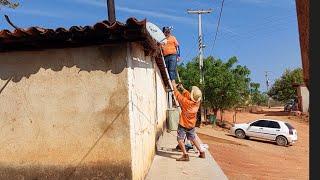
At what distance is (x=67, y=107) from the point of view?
22.2ft

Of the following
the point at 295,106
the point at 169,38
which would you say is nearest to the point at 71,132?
the point at 169,38

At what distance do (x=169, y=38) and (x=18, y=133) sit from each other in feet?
20.5

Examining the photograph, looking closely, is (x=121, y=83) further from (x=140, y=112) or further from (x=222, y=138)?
(x=222, y=138)

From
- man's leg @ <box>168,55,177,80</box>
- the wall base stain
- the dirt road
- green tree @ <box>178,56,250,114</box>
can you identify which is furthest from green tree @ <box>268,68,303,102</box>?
the wall base stain

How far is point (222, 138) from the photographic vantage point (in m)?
27.7

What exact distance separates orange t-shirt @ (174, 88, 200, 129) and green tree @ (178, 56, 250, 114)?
87.1 feet

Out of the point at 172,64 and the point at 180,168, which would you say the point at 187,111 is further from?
the point at 172,64

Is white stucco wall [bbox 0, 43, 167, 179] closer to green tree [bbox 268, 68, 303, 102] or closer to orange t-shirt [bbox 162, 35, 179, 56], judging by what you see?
orange t-shirt [bbox 162, 35, 179, 56]

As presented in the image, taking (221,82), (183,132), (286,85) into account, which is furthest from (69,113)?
(286,85)

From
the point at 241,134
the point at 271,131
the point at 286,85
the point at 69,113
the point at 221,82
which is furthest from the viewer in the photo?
the point at 286,85

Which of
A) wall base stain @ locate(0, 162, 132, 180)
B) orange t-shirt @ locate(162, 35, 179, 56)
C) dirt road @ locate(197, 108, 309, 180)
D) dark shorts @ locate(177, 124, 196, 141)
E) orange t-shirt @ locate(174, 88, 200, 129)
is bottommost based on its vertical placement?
dirt road @ locate(197, 108, 309, 180)

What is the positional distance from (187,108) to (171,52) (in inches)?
116

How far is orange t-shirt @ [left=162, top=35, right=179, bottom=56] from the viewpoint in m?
12.4

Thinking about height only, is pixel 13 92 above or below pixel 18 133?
above
